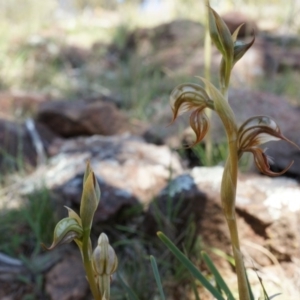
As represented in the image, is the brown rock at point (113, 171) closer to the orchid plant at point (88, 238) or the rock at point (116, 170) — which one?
the rock at point (116, 170)

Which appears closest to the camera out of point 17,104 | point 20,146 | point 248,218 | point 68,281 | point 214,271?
point 214,271

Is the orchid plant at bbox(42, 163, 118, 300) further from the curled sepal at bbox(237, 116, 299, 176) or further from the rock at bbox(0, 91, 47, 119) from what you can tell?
the rock at bbox(0, 91, 47, 119)

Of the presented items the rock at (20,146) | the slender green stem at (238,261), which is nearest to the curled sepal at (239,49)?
the slender green stem at (238,261)

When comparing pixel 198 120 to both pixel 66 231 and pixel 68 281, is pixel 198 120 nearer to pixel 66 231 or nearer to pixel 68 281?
pixel 66 231

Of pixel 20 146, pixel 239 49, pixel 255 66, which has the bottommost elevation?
pixel 255 66

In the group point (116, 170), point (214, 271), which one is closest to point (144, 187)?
point (116, 170)

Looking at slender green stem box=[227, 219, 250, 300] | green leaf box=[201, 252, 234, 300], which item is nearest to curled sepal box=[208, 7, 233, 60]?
slender green stem box=[227, 219, 250, 300]
